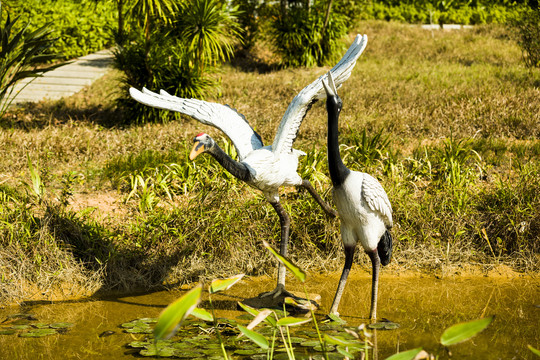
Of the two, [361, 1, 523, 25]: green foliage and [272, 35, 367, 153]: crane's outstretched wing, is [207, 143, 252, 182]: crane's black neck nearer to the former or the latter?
[272, 35, 367, 153]: crane's outstretched wing

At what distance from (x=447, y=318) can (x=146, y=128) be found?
5.16 m

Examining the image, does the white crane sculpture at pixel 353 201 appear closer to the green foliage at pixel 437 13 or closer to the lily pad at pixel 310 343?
the lily pad at pixel 310 343

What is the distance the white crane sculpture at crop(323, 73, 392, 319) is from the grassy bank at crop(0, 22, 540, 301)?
52.3 inches

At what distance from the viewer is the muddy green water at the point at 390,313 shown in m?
3.53

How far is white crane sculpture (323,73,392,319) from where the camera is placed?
3.57 meters

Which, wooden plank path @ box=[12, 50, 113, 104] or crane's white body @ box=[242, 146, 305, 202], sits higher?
wooden plank path @ box=[12, 50, 113, 104]

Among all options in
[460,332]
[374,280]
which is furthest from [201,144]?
[460,332]

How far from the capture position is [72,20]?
1225 centimetres

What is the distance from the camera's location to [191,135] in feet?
24.3

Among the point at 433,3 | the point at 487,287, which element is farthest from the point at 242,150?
the point at 433,3

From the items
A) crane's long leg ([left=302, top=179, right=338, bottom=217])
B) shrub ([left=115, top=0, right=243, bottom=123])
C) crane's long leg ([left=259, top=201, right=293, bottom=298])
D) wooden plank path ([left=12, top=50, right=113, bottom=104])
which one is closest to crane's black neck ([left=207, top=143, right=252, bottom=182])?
crane's long leg ([left=259, top=201, right=293, bottom=298])

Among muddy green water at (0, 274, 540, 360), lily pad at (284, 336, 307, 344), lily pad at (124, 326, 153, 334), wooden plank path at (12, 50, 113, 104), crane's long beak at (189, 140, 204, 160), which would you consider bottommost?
muddy green water at (0, 274, 540, 360)

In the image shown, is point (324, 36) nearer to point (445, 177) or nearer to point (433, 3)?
point (445, 177)

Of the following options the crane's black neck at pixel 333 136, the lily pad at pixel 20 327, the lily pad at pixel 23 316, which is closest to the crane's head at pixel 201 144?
the crane's black neck at pixel 333 136
